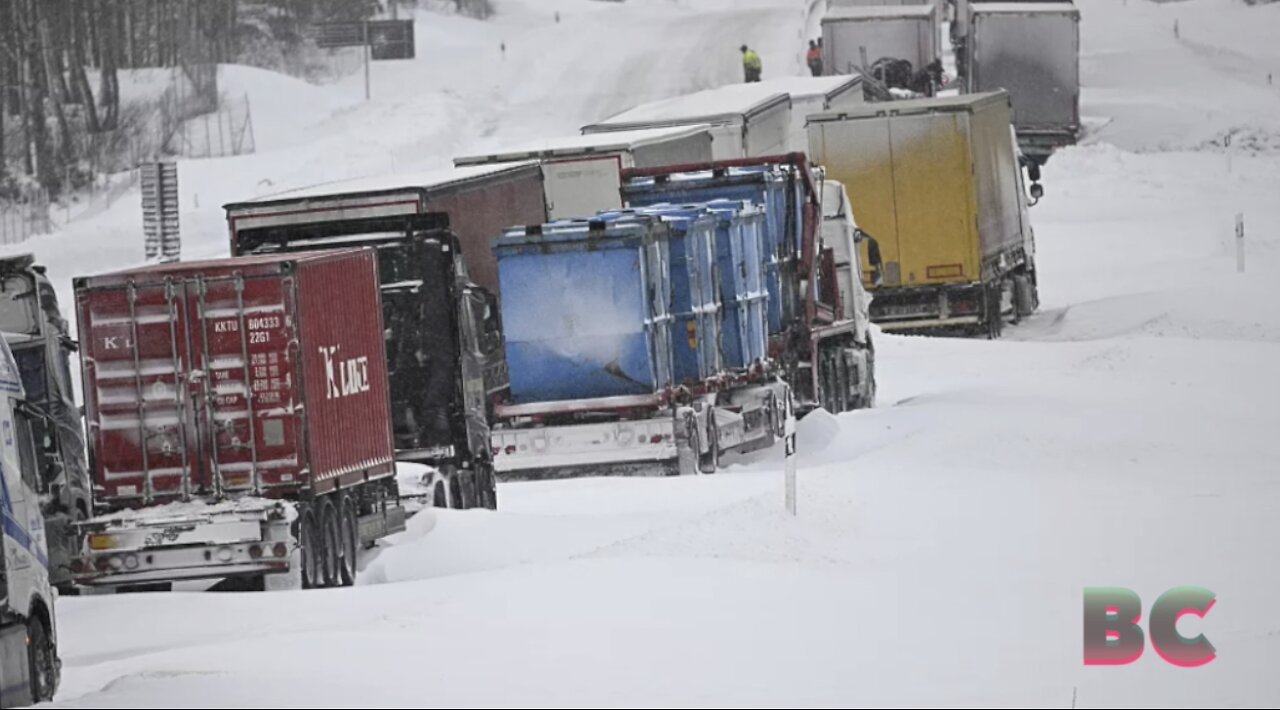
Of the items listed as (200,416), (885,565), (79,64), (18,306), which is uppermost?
(79,64)

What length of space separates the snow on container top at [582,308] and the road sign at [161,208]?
779 inches

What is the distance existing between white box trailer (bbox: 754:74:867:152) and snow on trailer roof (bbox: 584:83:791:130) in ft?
2.13

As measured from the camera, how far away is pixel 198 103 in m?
70.9

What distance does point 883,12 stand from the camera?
6425 cm

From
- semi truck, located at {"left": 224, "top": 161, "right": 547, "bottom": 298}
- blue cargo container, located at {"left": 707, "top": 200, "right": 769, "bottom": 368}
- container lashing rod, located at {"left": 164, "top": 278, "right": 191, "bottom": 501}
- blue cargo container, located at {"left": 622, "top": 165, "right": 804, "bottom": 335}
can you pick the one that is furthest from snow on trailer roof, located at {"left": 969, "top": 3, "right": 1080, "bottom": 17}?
container lashing rod, located at {"left": 164, "top": 278, "right": 191, "bottom": 501}

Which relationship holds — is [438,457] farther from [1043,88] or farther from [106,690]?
[1043,88]

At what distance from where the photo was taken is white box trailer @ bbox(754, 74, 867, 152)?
147 ft

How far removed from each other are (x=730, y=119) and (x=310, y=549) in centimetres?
2144

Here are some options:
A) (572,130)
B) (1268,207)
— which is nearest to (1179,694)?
(1268,207)

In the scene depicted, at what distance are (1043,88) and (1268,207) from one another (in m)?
8.64

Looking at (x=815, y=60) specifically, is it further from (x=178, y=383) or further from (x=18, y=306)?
(x=178, y=383)

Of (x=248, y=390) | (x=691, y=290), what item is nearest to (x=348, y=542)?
(x=248, y=390)

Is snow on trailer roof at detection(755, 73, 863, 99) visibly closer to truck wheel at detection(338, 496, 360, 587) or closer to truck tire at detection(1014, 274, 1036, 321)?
truck tire at detection(1014, 274, 1036, 321)
